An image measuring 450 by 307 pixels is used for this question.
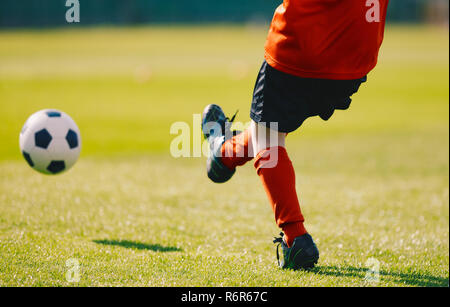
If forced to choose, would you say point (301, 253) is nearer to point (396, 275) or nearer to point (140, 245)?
point (396, 275)

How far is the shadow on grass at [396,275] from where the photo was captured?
3258 millimetres

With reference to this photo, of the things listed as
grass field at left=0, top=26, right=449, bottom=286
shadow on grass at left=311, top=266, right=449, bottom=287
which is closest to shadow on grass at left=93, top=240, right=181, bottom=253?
grass field at left=0, top=26, right=449, bottom=286

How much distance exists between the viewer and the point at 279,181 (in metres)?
3.21

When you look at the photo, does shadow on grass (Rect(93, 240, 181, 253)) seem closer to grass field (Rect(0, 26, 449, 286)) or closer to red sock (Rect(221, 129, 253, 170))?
grass field (Rect(0, 26, 449, 286))

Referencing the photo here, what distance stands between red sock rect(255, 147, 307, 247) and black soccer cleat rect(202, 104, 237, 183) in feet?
1.52

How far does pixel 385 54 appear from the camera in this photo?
1180 inches

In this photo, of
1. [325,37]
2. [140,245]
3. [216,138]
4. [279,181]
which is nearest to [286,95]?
[325,37]

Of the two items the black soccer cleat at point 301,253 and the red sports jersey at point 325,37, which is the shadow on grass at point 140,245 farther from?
the red sports jersey at point 325,37

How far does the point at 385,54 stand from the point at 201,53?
9.53 meters

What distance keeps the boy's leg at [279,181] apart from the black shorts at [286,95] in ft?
0.39

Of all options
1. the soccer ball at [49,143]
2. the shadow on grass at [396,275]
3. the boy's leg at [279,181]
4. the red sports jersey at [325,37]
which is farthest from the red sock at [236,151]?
the soccer ball at [49,143]

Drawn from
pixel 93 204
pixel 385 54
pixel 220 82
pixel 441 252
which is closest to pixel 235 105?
pixel 220 82

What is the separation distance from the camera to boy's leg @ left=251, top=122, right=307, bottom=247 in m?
3.21
